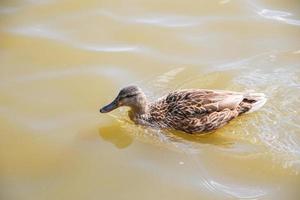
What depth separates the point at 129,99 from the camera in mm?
5879

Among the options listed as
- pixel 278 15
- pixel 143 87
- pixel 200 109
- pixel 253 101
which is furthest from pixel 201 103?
pixel 278 15

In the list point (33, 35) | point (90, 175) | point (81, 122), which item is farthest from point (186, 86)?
point (33, 35)

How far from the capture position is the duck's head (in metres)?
5.84

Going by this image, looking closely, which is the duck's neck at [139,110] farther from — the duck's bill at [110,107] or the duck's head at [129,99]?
the duck's bill at [110,107]

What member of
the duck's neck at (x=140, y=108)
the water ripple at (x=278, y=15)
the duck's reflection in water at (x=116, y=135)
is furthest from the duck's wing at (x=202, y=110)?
the water ripple at (x=278, y=15)

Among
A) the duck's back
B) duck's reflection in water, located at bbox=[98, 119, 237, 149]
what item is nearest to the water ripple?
the duck's back

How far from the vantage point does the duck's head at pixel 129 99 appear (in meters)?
5.84

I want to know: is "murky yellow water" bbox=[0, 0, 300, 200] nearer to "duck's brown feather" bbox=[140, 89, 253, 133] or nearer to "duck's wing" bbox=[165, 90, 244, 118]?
"duck's brown feather" bbox=[140, 89, 253, 133]

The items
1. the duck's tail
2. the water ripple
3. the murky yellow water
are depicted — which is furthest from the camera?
the water ripple

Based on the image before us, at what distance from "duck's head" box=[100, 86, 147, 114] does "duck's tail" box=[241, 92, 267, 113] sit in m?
1.17

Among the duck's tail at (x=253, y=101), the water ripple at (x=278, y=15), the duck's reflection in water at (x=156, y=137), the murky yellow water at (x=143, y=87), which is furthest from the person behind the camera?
the water ripple at (x=278, y=15)

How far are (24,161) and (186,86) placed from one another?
7.09ft

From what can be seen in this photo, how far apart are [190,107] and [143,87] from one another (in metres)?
0.88

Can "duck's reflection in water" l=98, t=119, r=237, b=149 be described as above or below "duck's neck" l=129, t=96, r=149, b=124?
below
